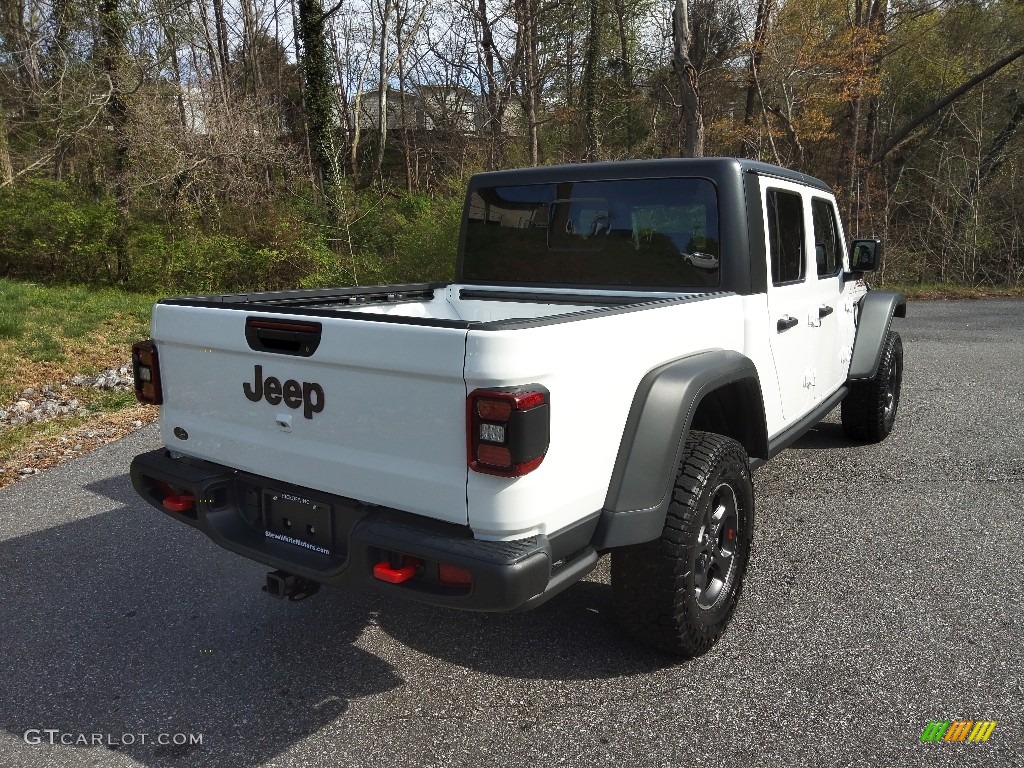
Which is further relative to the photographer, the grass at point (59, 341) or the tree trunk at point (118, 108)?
the tree trunk at point (118, 108)

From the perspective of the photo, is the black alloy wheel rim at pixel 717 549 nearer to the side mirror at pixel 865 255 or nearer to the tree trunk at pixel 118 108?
the side mirror at pixel 865 255

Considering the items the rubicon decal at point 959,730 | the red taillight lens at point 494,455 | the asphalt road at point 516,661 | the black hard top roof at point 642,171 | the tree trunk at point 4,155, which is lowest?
the rubicon decal at point 959,730

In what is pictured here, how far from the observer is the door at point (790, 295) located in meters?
3.60

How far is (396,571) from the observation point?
220cm

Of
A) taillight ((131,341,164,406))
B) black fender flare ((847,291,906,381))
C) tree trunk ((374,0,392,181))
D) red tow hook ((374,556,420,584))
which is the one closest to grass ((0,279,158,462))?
taillight ((131,341,164,406))

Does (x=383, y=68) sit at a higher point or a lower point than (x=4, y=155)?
higher

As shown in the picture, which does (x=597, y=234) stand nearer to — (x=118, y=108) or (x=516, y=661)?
(x=516, y=661)

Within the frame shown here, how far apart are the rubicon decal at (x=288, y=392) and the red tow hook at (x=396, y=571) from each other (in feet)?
1.85

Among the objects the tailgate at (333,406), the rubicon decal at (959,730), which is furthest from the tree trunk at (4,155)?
the rubicon decal at (959,730)

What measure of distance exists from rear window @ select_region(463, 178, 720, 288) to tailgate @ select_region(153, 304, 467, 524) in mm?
1854

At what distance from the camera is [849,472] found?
4.97 meters

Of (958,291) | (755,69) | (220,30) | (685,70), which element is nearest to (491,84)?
(755,69)

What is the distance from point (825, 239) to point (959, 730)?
300 centimetres

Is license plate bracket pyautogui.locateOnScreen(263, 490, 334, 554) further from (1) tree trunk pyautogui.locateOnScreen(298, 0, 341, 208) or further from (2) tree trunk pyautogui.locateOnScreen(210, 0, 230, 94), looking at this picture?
(2) tree trunk pyautogui.locateOnScreen(210, 0, 230, 94)
